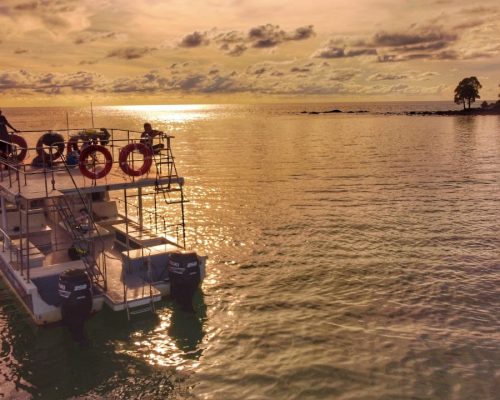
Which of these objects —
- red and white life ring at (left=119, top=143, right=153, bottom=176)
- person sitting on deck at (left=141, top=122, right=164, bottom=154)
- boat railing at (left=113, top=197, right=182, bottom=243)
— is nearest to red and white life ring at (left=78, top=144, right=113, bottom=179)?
red and white life ring at (left=119, top=143, right=153, bottom=176)

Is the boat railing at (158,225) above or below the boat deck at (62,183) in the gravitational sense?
below

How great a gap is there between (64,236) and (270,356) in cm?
1023

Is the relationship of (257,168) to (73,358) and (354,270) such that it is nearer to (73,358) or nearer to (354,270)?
(354,270)

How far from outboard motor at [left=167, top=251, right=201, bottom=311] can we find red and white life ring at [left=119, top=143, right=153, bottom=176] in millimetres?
3146

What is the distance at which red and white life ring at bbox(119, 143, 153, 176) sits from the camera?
48.0ft

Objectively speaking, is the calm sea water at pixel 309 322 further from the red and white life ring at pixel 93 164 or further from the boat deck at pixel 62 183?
the red and white life ring at pixel 93 164

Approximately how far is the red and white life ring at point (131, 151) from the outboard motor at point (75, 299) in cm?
398

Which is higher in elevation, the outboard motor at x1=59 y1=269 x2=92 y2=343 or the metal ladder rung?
the outboard motor at x1=59 y1=269 x2=92 y2=343

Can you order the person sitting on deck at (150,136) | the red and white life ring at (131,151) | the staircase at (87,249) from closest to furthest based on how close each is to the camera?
the staircase at (87,249)
the red and white life ring at (131,151)
the person sitting on deck at (150,136)

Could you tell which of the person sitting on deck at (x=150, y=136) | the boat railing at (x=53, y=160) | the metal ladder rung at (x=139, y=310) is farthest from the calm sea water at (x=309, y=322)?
the person sitting on deck at (x=150, y=136)

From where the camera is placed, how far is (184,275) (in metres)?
13.7

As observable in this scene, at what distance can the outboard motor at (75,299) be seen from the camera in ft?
39.0

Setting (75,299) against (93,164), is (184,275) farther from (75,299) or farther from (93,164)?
(93,164)

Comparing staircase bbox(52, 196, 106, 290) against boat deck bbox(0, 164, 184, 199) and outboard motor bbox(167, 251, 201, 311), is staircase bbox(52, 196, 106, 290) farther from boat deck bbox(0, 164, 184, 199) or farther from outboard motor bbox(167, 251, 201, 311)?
outboard motor bbox(167, 251, 201, 311)
